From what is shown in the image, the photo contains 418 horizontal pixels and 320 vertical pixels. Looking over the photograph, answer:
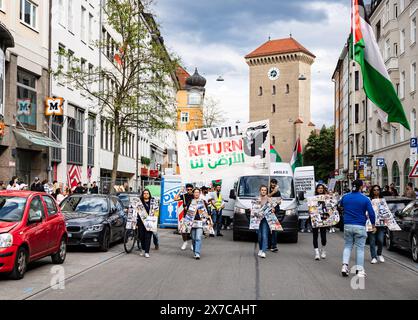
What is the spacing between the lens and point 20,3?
94.2ft

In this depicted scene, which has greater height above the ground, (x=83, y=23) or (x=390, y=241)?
(x=83, y=23)

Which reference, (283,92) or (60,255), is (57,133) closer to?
(60,255)

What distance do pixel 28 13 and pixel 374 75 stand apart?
1925 centimetres

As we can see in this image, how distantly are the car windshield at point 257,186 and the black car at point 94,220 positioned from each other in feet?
13.1

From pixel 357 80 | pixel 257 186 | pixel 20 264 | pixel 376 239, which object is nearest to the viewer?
pixel 20 264

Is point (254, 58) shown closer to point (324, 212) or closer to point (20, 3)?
point (20, 3)

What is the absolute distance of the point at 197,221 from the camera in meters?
14.6

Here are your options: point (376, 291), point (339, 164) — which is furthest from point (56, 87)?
point (339, 164)

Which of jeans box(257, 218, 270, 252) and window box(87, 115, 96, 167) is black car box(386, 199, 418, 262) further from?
window box(87, 115, 96, 167)

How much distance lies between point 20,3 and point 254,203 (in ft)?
62.8

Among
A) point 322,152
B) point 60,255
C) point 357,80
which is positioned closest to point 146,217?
point 60,255

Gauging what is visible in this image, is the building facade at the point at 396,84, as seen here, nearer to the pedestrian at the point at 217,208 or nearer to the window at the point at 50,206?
the pedestrian at the point at 217,208

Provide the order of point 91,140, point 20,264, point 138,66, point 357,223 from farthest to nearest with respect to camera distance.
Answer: point 91,140, point 138,66, point 357,223, point 20,264

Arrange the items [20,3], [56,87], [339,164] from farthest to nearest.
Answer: [339,164]
[56,87]
[20,3]
